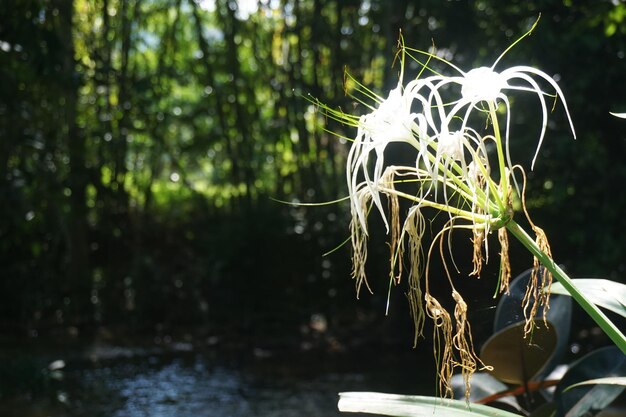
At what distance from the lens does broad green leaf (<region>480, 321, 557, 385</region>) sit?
6.35 ft

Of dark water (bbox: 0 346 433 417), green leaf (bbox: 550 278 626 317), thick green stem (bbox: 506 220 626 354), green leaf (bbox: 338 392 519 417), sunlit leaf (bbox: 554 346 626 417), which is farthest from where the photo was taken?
dark water (bbox: 0 346 433 417)

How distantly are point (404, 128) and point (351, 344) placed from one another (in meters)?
5.54

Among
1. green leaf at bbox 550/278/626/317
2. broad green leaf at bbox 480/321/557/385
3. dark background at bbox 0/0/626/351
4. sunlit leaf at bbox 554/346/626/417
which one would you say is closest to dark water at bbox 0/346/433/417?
dark background at bbox 0/0/626/351

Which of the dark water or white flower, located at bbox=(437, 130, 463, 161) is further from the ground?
white flower, located at bbox=(437, 130, 463, 161)

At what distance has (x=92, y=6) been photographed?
759 cm

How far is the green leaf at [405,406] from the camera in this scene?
1.20 meters

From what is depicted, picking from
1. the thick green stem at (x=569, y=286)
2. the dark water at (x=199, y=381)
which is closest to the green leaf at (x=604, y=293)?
the thick green stem at (x=569, y=286)

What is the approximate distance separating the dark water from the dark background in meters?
0.44

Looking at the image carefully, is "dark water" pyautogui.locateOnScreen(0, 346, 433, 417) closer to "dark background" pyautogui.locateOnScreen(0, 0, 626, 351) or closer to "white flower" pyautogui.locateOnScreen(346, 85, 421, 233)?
"dark background" pyautogui.locateOnScreen(0, 0, 626, 351)

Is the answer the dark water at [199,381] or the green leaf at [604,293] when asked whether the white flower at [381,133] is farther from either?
the dark water at [199,381]

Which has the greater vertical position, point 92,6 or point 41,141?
point 92,6

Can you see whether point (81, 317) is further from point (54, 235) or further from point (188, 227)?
point (188, 227)

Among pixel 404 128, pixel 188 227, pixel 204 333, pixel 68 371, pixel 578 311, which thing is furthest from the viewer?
pixel 188 227

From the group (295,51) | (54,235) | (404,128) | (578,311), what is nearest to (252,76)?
(295,51)
